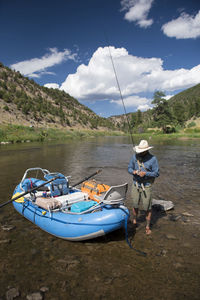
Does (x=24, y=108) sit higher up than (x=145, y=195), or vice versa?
(x=24, y=108)

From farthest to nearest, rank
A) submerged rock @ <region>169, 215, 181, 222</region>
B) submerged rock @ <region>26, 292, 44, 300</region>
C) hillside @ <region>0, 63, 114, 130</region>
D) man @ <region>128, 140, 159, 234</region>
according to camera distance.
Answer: hillside @ <region>0, 63, 114, 130</region>
submerged rock @ <region>169, 215, 181, 222</region>
man @ <region>128, 140, 159, 234</region>
submerged rock @ <region>26, 292, 44, 300</region>

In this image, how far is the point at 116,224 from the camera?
529 centimetres

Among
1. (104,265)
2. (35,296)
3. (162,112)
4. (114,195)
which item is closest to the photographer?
(35,296)

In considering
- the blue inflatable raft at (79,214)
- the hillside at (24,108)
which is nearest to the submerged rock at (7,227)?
the blue inflatable raft at (79,214)

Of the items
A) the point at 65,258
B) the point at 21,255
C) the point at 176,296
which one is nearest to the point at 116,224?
the point at 65,258

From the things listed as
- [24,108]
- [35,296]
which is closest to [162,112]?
[24,108]

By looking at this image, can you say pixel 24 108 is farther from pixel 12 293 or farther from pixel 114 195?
pixel 12 293

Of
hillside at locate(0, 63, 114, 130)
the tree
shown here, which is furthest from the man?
the tree

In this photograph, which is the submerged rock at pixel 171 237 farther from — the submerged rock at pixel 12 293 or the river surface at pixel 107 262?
the submerged rock at pixel 12 293

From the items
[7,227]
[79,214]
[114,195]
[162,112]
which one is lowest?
[7,227]

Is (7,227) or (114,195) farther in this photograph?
(7,227)

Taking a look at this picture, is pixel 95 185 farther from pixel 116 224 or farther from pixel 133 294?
pixel 133 294

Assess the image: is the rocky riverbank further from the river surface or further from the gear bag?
the gear bag

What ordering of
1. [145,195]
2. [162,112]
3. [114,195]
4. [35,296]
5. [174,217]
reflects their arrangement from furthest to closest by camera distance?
[162,112], [174,217], [145,195], [114,195], [35,296]
